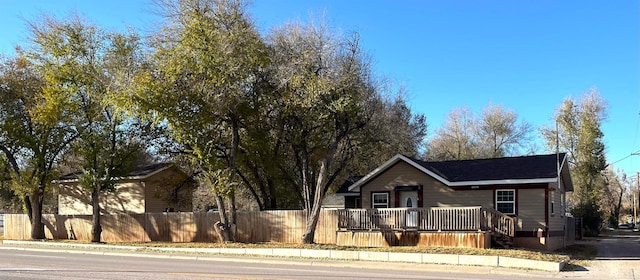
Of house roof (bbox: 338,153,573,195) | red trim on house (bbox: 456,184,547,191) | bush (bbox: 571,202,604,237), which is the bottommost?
bush (bbox: 571,202,604,237)

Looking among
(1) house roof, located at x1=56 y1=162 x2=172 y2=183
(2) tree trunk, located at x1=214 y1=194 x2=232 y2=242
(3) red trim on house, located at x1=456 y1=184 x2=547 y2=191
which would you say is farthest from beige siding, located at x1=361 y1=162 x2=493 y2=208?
(1) house roof, located at x1=56 y1=162 x2=172 y2=183

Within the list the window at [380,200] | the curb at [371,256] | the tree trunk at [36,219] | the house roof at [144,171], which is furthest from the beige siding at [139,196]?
the window at [380,200]

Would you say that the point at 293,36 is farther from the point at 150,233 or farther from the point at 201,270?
the point at 150,233

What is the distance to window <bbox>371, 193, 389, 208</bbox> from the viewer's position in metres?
27.5

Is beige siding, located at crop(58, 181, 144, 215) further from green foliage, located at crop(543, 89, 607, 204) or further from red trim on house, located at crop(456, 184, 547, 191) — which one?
green foliage, located at crop(543, 89, 607, 204)

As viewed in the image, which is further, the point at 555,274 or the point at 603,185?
the point at 603,185

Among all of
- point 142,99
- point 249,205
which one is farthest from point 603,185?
point 142,99

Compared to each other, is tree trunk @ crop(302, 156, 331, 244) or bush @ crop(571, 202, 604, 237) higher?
tree trunk @ crop(302, 156, 331, 244)

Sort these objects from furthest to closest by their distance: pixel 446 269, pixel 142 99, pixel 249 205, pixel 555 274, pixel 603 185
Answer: pixel 603 185
pixel 249 205
pixel 142 99
pixel 446 269
pixel 555 274

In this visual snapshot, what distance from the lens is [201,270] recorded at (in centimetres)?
1501

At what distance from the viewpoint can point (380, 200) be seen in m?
27.7

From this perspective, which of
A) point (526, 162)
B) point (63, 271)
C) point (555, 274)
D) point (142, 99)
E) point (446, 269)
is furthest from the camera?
point (526, 162)

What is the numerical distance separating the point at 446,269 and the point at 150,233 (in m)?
18.7

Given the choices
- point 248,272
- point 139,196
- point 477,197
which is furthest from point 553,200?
point 139,196
